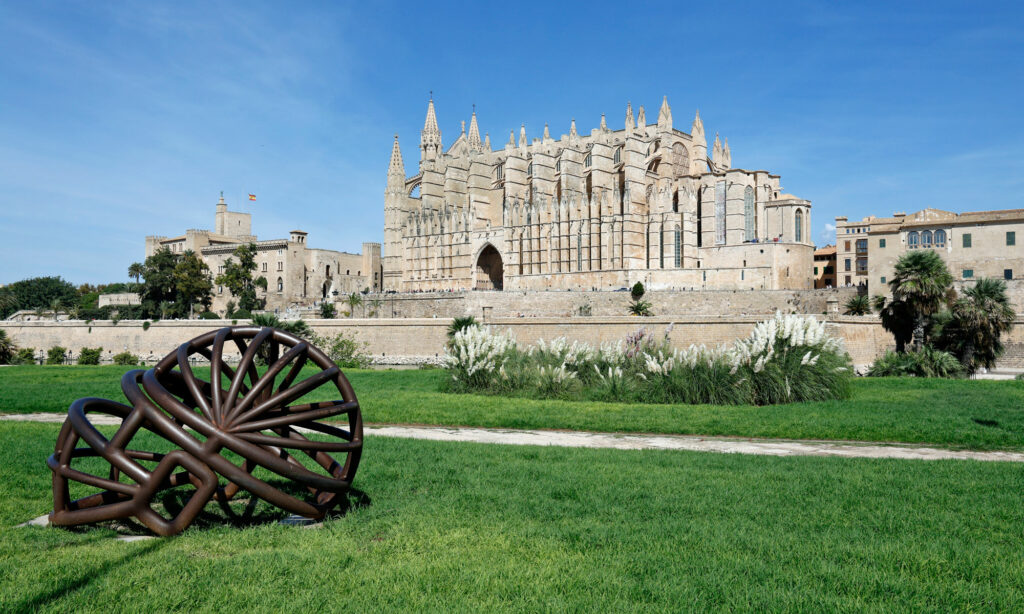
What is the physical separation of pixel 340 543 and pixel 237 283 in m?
59.6

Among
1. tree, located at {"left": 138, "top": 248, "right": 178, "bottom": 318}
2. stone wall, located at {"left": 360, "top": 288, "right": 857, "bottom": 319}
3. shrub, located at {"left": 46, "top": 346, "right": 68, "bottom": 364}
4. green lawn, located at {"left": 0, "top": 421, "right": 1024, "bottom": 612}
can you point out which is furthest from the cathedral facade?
green lawn, located at {"left": 0, "top": 421, "right": 1024, "bottom": 612}

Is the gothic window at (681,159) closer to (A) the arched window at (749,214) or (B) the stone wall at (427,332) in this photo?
(A) the arched window at (749,214)

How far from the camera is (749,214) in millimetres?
44438

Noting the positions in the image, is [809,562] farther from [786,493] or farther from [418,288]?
[418,288]

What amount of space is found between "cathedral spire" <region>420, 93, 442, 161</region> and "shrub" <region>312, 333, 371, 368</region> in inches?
1247

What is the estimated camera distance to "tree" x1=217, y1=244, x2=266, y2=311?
6012 centimetres

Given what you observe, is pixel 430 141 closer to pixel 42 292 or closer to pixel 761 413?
pixel 42 292

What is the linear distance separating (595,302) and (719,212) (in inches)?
399

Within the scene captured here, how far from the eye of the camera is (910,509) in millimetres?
5617

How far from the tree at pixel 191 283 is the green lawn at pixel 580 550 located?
54.8 metres

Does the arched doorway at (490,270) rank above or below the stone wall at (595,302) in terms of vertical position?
above

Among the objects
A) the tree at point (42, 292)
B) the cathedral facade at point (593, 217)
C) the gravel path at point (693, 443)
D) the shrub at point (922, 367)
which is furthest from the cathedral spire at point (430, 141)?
the gravel path at point (693, 443)

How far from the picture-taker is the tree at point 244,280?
197ft

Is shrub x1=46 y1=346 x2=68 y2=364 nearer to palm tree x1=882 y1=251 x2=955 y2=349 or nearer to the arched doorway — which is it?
the arched doorway
